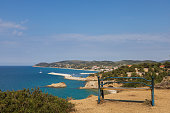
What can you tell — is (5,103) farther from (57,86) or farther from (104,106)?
(57,86)

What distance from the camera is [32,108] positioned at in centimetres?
644

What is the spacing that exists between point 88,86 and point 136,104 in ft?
185

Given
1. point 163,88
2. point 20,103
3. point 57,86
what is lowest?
point 57,86

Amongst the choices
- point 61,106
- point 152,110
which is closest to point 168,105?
point 152,110

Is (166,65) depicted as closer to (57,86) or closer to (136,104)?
(57,86)

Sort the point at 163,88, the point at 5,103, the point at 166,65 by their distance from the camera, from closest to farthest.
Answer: the point at 5,103, the point at 163,88, the point at 166,65

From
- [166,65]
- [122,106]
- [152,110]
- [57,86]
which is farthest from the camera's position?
[57,86]

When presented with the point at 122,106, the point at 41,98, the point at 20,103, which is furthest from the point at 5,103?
the point at 122,106

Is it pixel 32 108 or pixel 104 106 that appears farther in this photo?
pixel 104 106

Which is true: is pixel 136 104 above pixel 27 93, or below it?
below

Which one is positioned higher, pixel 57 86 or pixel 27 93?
pixel 27 93

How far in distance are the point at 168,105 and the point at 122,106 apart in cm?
249

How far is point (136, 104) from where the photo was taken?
8484mm

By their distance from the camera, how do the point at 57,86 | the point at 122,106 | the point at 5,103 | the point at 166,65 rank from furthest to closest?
the point at 57,86 → the point at 166,65 → the point at 122,106 → the point at 5,103
